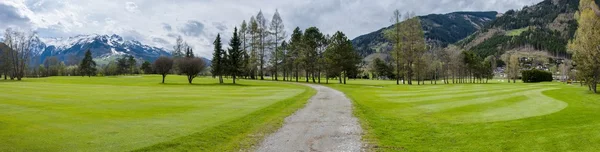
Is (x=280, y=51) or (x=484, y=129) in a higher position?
(x=280, y=51)

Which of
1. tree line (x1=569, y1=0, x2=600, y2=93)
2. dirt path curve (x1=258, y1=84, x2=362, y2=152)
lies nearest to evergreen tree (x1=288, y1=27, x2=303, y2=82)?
tree line (x1=569, y1=0, x2=600, y2=93)

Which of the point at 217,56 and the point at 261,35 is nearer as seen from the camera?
the point at 217,56

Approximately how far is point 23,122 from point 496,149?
18321 mm

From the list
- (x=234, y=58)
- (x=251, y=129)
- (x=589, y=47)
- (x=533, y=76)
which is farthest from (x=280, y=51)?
(x=533, y=76)

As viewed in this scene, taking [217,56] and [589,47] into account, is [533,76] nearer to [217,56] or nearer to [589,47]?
[589,47]

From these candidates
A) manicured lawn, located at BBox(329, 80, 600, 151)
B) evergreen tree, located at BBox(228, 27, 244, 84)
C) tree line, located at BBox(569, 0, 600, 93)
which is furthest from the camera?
evergreen tree, located at BBox(228, 27, 244, 84)

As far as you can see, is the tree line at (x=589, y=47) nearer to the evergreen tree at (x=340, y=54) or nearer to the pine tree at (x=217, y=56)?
the evergreen tree at (x=340, y=54)

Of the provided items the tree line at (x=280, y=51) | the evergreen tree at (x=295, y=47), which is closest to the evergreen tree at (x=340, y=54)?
the tree line at (x=280, y=51)

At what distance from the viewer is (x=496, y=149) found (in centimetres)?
1004

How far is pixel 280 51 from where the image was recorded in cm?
7650

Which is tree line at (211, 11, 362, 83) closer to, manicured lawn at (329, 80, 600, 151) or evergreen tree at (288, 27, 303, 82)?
evergreen tree at (288, 27, 303, 82)

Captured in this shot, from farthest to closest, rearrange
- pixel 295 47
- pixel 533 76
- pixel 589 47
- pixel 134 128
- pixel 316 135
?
1. pixel 533 76
2. pixel 295 47
3. pixel 589 47
4. pixel 134 128
5. pixel 316 135

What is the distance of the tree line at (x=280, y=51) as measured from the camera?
64.8 metres

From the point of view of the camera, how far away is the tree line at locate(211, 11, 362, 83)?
64.8 meters
